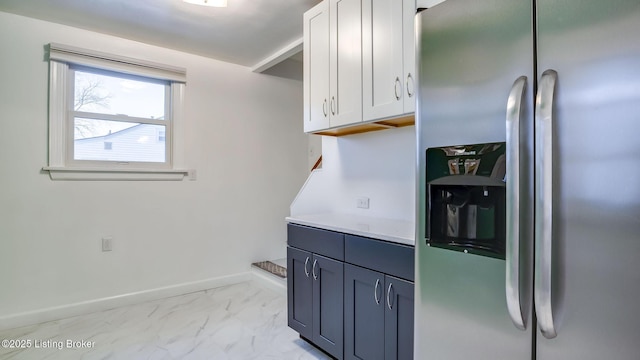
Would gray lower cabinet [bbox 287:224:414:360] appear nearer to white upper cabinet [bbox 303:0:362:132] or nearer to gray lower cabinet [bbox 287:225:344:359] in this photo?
gray lower cabinet [bbox 287:225:344:359]

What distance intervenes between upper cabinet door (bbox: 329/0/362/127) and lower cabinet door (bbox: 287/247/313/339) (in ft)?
3.07

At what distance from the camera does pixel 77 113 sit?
9.37 ft

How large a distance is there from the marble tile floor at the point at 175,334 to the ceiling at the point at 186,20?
2.43 m

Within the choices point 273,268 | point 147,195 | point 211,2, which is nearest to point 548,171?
point 211,2

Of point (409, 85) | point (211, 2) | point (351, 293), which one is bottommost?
point (351, 293)

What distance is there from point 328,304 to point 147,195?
2.18 metres

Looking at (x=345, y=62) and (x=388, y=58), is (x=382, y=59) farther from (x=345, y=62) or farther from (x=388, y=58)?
(x=345, y=62)

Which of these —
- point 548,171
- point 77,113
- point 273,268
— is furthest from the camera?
point 273,268

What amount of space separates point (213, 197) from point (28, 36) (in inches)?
79.2

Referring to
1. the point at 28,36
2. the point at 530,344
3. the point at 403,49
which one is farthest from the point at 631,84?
the point at 28,36

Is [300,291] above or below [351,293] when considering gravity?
below

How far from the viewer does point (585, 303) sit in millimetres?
825

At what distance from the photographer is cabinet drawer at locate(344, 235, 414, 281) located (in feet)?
4.92

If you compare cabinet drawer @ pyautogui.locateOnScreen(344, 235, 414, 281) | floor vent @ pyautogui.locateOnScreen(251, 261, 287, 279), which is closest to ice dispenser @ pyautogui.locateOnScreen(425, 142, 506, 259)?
cabinet drawer @ pyautogui.locateOnScreen(344, 235, 414, 281)
